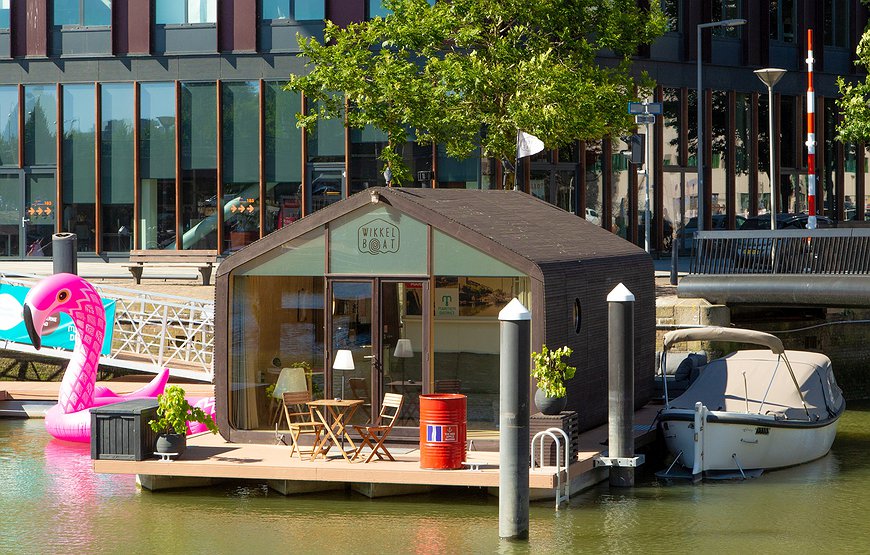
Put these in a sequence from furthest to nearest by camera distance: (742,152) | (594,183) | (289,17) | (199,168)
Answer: (742,152), (594,183), (199,168), (289,17)

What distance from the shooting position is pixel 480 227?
18.6 meters

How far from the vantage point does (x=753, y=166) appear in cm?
4619

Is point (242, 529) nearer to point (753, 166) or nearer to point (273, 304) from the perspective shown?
point (273, 304)

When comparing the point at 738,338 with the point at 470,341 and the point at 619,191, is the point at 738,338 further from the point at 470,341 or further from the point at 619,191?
the point at 619,191

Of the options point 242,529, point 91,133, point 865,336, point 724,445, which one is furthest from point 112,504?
point 91,133

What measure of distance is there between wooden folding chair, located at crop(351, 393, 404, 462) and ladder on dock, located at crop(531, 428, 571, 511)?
6.21 feet

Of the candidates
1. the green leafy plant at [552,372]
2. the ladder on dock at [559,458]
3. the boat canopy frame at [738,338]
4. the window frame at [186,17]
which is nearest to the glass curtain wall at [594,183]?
the window frame at [186,17]

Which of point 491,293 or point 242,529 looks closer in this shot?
point 242,529

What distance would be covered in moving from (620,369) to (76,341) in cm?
910

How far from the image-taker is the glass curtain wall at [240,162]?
→ 130 ft

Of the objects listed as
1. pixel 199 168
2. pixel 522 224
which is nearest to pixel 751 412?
pixel 522 224

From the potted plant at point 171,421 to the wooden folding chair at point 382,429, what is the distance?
219cm

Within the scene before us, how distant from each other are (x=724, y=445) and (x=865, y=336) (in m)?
11.5

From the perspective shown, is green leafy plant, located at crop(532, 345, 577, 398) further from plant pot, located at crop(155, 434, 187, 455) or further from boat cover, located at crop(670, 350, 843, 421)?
plant pot, located at crop(155, 434, 187, 455)
